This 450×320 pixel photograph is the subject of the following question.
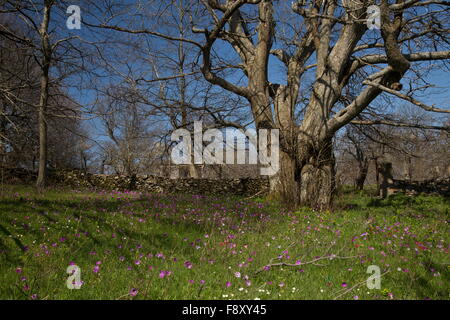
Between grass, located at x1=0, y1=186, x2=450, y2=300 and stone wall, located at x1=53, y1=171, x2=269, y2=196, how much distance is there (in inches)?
311

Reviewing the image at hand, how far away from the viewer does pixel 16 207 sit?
5465 millimetres

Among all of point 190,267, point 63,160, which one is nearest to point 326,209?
point 190,267

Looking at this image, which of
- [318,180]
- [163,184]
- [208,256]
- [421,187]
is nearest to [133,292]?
[208,256]

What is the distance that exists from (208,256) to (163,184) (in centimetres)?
1106

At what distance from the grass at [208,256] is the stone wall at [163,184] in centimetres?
789

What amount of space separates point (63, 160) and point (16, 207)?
74.2 feet

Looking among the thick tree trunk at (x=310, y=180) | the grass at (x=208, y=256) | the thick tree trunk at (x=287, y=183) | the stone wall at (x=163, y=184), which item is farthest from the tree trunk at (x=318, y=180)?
the stone wall at (x=163, y=184)

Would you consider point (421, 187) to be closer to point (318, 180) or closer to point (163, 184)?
point (318, 180)

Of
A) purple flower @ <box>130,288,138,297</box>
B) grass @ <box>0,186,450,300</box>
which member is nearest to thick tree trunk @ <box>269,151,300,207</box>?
grass @ <box>0,186,450,300</box>

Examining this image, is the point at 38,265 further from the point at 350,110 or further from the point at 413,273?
the point at 350,110

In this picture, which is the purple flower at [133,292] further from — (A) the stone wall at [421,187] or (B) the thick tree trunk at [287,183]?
(A) the stone wall at [421,187]

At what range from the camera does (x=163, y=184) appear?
14547 mm

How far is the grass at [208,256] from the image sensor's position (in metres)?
2.84

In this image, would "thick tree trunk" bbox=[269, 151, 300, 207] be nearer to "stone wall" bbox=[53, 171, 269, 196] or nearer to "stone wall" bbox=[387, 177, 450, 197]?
"stone wall" bbox=[53, 171, 269, 196]
